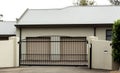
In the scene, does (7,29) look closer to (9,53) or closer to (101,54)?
(9,53)

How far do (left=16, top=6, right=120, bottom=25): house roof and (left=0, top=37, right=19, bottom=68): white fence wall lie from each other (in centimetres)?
A: 963

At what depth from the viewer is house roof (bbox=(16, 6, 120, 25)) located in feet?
106

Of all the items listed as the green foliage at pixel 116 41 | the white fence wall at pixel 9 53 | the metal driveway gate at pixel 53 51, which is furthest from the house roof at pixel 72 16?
the green foliage at pixel 116 41

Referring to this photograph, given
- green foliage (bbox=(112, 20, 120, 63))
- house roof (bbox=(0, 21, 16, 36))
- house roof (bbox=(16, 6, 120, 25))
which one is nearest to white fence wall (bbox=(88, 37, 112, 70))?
green foliage (bbox=(112, 20, 120, 63))

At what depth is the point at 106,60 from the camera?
2042 cm

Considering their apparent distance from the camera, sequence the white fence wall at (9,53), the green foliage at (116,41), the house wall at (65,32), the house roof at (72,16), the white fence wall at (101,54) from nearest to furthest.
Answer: the green foliage at (116,41) → the white fence wall at (101,54) → the white fence wall at (9,53) → the house wall at (65,32) → the house roof at (72,16)

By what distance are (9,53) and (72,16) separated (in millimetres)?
12298

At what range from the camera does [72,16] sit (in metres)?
33.8

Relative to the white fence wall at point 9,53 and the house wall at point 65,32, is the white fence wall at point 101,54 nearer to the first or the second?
the white fence wall at point 9,53

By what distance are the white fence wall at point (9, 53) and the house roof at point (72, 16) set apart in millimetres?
9635

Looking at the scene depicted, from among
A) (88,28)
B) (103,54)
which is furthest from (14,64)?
(88,28)

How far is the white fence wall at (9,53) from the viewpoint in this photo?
73.0 feet

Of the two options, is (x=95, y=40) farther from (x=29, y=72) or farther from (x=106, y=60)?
(x=29, y=72)

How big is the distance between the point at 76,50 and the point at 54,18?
15.0 ft
